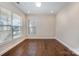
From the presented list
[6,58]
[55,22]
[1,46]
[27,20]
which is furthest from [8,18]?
[55,22]

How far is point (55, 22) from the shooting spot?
26.9 feet

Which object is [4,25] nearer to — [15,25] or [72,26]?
[15,25]

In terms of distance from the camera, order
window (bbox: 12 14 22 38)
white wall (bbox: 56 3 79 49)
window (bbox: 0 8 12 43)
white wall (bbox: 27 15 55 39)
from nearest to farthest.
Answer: white wall (bbox: 56 3 79 49) → window (bbox: 0 8 12 43) → window (bbox: 12 14 22 38) → white wall (bbox: 27 15 55 39)

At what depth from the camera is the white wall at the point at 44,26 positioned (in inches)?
325

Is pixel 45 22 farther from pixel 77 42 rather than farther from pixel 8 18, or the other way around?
pixel 77 42

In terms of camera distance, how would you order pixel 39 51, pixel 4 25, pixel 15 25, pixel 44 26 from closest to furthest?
pixel 4 25 < pixel 39 51 < pixel 15 25 < pixel 44 26

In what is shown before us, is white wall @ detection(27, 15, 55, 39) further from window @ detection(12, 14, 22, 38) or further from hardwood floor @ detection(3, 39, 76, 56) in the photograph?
hardwood floor @ detection(3, 39, 76, 56)

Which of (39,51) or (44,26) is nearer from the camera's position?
(39,51)

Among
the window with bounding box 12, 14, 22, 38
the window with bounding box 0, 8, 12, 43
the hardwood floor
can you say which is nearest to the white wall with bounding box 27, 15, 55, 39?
the window with bounding box 12, 14, 22, 38

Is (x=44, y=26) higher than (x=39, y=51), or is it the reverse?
(x=44, y=26)

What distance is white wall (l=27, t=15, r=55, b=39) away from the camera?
8.26 metres

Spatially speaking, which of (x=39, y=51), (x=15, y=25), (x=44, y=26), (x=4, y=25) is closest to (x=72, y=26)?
(x=39, y=51)

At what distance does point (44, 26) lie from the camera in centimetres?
830

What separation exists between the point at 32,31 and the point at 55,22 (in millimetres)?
1864
